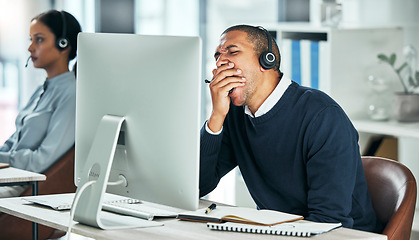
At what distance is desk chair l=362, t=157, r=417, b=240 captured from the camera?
2152 mm

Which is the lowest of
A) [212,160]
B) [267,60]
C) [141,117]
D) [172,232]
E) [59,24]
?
[172,232]

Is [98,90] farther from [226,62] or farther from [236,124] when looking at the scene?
[236,124]

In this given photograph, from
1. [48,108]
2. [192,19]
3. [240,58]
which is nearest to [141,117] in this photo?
[240,58]

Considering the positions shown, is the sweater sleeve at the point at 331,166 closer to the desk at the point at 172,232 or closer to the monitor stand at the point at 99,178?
the desk at the point at 172,232

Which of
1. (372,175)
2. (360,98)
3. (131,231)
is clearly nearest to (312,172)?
(372,175)

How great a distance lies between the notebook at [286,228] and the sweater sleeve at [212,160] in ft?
1.40

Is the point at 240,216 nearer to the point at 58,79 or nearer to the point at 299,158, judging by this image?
the point at 299,158

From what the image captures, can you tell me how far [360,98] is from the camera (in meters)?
3.67

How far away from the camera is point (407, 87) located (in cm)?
364

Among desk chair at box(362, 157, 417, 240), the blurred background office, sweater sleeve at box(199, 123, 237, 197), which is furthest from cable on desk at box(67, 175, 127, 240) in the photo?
the blurred background office

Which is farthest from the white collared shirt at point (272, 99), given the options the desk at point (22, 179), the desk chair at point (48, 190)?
the desk chair at point (48, 190)

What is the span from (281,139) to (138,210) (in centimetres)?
50

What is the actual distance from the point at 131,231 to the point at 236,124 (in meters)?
0.67

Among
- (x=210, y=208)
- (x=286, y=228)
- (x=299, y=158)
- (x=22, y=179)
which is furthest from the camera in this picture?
(x=22, y=179)
